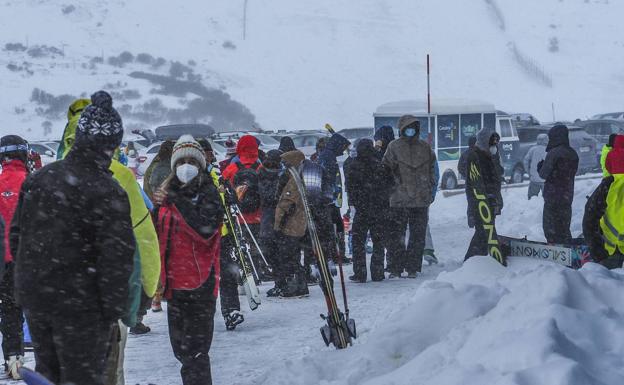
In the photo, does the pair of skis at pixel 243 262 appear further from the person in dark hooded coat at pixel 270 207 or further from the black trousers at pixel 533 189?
the black trousers at pixel 533 189

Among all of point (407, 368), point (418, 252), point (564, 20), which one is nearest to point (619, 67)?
point (564, 20)

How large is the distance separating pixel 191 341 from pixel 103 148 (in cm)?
182

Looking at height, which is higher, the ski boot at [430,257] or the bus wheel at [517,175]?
the bus wheel at [517,175]

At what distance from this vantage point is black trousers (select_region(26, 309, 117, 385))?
12.8ft

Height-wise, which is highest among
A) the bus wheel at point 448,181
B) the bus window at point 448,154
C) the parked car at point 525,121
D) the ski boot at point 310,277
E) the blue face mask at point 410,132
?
the parked car at point 525,121

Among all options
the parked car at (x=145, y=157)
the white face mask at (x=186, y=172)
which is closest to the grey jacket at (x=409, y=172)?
the white face mask at (x=186, y=172)

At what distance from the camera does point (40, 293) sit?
391cm

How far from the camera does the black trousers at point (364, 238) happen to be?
456 inches

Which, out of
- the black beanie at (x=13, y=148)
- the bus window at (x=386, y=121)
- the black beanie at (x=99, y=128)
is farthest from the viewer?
the bus window at (x=386, y=121)

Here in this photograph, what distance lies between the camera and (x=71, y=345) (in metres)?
3.89

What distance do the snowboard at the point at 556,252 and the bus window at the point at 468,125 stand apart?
57.3 feet

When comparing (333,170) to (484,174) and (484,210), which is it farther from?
(484,210)

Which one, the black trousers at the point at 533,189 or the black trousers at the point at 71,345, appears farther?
the black trousers at the point at 533,189

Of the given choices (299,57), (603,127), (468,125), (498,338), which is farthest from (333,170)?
(299,57)
